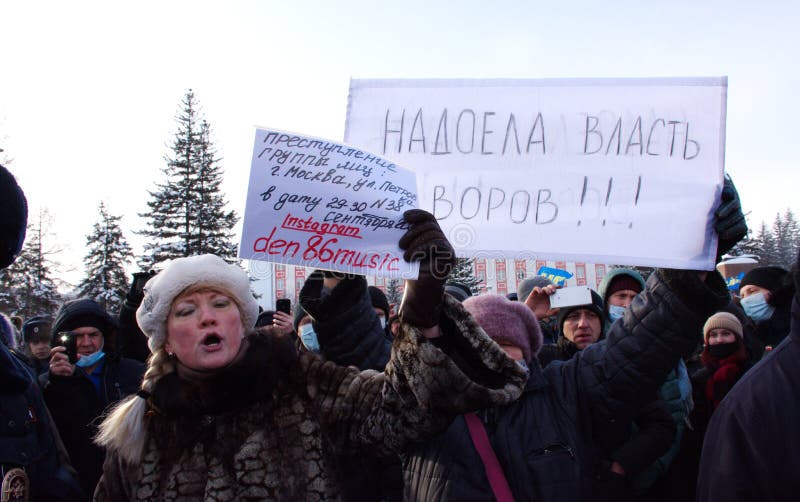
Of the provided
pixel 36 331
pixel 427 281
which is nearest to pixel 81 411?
pixel 427 281

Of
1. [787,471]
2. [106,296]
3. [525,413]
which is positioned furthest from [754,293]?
[106,296]

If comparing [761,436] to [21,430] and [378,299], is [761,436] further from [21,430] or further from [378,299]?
[378,299]

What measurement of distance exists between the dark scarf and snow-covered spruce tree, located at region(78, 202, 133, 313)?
35.6m

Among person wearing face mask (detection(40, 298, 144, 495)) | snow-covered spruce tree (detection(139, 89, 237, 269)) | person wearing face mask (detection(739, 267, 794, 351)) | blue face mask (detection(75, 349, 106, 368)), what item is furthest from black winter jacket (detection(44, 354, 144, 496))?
snow-covered spruce tree (detection(139, 89, 237, 269))

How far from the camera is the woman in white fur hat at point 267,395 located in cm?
202

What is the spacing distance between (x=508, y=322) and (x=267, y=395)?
1.11 metres

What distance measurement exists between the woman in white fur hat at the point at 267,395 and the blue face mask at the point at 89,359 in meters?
2.06

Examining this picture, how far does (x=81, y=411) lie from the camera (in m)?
3.95

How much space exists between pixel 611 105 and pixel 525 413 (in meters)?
1.43

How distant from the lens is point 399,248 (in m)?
2.18

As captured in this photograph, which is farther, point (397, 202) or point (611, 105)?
point (611, 105)

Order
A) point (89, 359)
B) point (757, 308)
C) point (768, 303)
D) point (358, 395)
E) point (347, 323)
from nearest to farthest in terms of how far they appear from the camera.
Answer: point (358, 395), point (347, 323), point (89, 359), point (768, 303), point (757, 308)

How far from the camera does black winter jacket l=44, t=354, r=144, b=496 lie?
12.7 ft

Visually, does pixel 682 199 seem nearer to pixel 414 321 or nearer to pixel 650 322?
pixel 650 322
